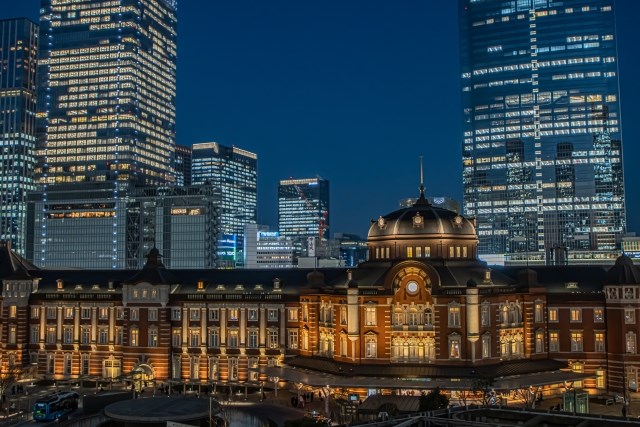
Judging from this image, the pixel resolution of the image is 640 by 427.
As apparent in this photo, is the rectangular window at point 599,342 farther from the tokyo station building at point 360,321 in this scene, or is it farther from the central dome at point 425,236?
the central dome at point 425,236

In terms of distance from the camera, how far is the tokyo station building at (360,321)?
76.1 metres

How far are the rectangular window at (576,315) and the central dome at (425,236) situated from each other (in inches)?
476

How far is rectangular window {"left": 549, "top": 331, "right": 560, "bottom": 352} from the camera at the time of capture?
8212cm

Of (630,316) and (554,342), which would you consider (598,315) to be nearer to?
(630,316)

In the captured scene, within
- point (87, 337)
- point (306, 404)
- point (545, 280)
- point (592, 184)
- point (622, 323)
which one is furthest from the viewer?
point (592, 184)

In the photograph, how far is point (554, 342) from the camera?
270ft

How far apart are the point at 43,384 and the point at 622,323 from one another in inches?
2569

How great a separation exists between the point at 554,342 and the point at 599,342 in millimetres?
4636

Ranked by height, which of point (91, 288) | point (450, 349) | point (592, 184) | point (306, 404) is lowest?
point (306, 404)

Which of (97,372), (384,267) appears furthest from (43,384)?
(384,267)

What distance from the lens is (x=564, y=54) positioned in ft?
645

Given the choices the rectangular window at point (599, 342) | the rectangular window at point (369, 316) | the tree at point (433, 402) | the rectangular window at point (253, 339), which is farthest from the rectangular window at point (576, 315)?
the rectangular window at point (253, 339)

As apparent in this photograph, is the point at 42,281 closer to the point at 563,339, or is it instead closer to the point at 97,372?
the point at 97,372

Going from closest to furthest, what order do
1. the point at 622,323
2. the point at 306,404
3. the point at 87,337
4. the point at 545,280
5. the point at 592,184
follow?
the point at 306,404 → the point at 622,323 → the point at 545,280 → the point at 87,337 → the point at 592,184
